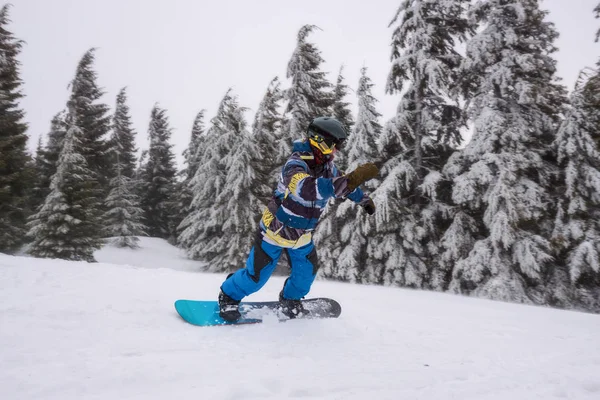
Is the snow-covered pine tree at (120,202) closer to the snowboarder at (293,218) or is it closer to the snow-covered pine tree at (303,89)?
the snow-covered pine tree at (303,89)

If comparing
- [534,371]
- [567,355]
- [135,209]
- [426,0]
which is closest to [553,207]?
[426,0]

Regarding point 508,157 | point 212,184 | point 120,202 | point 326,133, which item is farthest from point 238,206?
Answer: point 326,133

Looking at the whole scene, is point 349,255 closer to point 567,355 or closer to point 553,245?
point 553,245

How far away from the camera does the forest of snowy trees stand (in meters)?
9.85

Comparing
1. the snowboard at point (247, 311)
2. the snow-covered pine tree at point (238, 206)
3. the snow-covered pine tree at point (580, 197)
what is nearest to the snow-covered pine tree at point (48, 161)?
the snow-covered pine tree at point (238, 206)

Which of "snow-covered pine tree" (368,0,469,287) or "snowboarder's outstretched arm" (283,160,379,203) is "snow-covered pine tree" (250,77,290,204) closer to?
"snow-covered pine tree" (368,0,469,287)

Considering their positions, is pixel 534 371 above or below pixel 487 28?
below

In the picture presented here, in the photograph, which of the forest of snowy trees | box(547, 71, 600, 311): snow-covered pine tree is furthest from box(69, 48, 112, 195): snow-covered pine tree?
box(547, 71, 600, 311): snow-covered pine tree

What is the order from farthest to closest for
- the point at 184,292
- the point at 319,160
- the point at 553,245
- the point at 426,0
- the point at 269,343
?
the point at 426,0
the point at 553,245
the point at 184,292
the point at 319,160
the point at 269,343

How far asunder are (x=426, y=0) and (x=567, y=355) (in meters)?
12.6

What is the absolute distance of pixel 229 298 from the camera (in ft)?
12.6

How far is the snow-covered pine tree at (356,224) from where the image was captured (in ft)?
42.9

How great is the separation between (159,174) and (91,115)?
11313 millimetres

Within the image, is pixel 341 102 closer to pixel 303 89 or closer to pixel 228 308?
pixel 303 89
